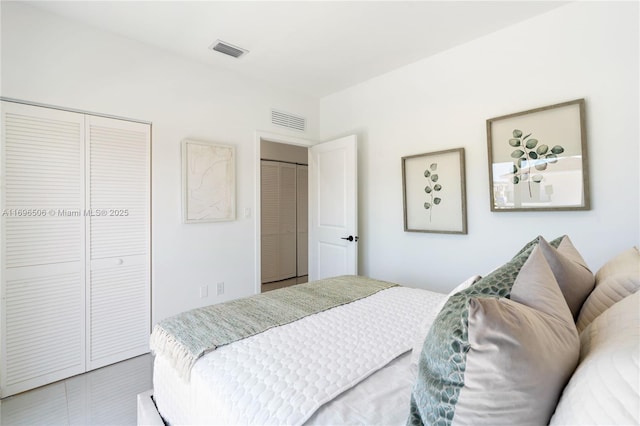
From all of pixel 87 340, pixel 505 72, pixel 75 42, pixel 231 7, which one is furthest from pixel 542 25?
pixel 87 340

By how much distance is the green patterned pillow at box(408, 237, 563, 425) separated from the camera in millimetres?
583

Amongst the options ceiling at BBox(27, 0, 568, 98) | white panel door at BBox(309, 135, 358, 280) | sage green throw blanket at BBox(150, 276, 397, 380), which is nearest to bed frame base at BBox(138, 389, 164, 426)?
sage green throw blanket at BBox(150, 276, 397, 380)

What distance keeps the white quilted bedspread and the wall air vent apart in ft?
7.98

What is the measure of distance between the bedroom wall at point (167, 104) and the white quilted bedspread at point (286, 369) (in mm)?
1566

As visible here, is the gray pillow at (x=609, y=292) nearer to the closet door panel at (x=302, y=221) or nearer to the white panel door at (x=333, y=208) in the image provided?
the white panel door at (x=333, y=208)

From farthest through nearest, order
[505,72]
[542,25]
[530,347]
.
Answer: [505,72] < [542,25] < [530,347]

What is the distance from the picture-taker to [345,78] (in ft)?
11.0

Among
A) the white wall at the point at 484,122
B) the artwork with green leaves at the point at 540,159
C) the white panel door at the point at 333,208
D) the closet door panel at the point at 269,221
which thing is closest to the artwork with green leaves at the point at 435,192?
the white wall at the point at 484,122

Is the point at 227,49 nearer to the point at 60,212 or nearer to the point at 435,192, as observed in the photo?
the point at 60,212

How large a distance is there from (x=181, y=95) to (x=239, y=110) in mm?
592

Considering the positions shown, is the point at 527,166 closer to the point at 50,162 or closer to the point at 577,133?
the point at 577,133

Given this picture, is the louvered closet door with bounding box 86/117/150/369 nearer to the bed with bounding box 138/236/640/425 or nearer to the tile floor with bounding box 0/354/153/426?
the tile floor with bounding box 0/354/153/426

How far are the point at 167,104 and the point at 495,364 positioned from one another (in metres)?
3.08

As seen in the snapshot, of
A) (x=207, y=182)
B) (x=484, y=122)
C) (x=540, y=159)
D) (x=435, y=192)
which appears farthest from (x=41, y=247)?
(x=540, y=159)
